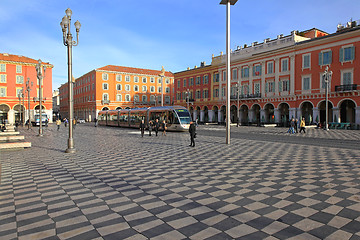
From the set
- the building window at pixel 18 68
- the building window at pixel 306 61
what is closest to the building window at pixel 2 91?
the building window at pixel 18 68

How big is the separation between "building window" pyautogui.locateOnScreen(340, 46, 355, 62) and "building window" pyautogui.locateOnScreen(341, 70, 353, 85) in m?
1.60

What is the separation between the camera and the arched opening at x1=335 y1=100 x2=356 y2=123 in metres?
34.2

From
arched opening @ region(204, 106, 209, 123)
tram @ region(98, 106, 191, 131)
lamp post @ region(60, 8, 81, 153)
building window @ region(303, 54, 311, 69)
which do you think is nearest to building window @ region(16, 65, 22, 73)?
tram @ region(98, 106, 191, 131)

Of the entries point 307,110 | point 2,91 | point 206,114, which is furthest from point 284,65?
point 2,91

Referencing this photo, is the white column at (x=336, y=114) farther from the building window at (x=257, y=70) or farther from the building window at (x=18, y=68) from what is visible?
the building window at (x=18, y=68)

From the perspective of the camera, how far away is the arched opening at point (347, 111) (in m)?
34.2

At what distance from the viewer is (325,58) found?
35.0 m

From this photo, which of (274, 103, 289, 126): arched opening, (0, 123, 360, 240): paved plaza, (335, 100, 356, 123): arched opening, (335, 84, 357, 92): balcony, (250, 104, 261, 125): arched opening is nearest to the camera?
(0, 123, 360, 240): paved plaza

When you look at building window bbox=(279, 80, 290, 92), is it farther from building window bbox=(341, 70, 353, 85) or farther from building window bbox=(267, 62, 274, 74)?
building window bbox=(341, 70, 353, 85)

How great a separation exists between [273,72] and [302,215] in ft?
134

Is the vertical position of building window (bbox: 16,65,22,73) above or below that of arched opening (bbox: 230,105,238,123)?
above

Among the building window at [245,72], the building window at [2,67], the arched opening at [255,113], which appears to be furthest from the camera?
the building window at [2,67]

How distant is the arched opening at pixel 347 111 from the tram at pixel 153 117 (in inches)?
883

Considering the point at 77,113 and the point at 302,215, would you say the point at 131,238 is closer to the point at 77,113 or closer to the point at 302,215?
the point at 302,215
